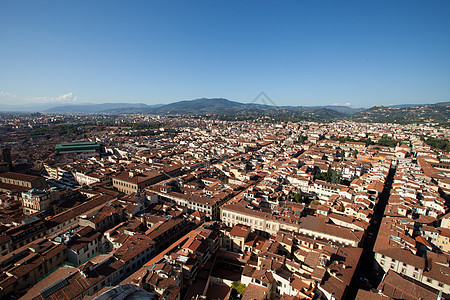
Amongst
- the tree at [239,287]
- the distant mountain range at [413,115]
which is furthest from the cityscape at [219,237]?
the distant mountain range at [413,115]

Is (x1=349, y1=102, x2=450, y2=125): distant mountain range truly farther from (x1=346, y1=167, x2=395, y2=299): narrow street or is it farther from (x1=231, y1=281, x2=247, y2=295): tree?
(x1=231, y1=281, x2=247, y2=295): tree

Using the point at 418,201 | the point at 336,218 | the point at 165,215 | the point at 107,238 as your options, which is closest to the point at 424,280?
the point at 336,218

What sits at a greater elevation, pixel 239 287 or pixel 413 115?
pixel 413 115

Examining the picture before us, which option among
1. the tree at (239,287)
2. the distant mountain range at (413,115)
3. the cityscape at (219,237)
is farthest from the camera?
the distant mountain range at (413,115)

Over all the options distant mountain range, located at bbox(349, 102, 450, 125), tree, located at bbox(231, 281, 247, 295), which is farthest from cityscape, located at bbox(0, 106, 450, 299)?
distant mountain range, located at bbox(349, 102, 450, 125)

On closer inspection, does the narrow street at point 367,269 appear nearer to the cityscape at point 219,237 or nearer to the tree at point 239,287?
the cityscape at point 219,237

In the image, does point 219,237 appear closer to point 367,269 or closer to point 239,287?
point 239,287

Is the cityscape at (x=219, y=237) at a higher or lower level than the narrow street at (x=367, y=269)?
higher

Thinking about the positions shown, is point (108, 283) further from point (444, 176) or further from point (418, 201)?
point (444, 176)

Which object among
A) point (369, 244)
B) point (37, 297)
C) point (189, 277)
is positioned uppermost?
point (37, 297)

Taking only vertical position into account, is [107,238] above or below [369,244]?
above

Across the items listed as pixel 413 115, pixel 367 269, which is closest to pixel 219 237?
pixel 367 269
